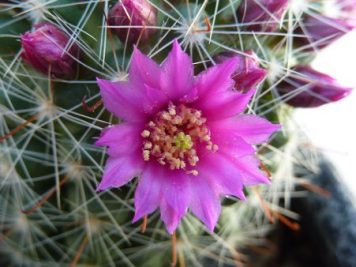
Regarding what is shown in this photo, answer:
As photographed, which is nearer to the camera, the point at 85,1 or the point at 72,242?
the point at 85,1

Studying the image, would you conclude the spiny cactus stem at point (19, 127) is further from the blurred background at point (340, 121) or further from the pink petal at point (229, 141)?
the blurred background at point (340, 121)

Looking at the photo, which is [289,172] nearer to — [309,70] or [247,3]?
[309,70]

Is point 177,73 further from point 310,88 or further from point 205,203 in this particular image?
point 310,88

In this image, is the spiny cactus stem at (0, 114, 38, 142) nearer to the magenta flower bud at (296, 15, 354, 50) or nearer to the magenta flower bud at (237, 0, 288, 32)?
the magenta flower bud at (237, 0, 288, 32)

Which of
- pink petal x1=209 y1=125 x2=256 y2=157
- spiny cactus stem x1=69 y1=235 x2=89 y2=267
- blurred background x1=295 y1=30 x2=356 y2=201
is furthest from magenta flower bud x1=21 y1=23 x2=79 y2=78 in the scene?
blurred background x1=295 y1=30 x2=356 y2=201

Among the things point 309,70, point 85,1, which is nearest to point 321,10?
point 309,70
